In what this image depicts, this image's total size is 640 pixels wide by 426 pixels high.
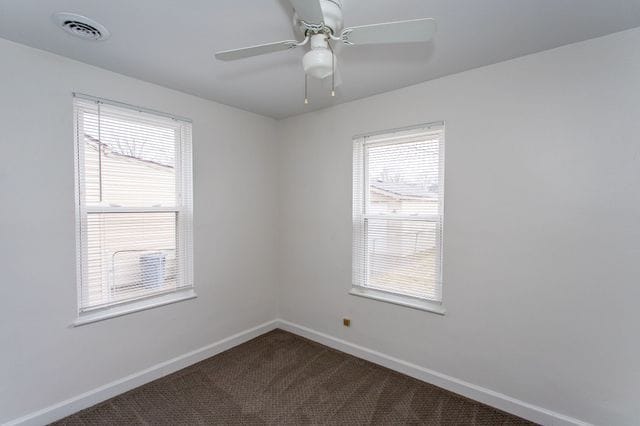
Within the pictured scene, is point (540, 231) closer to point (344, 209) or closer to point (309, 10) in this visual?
point (344, 209)

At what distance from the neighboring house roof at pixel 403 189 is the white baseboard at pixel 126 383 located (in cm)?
213

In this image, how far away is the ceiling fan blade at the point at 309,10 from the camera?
1142 mm

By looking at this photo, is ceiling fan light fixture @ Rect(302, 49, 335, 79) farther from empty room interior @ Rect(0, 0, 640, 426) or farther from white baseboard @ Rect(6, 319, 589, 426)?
white baseboard @ Rect(6, 319, 589, 426)

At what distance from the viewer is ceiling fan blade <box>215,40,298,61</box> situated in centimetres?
141

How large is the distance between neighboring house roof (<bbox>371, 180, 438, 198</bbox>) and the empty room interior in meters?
0.02

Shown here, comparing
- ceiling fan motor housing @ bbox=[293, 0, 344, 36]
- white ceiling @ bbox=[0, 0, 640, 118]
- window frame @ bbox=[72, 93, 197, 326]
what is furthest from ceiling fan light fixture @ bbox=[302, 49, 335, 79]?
window frame @ bbox=[72, 93, 197, 326]

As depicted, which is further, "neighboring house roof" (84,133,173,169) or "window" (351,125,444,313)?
"window" (351,125,444,313)

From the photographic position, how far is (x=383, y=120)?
2711 millimetres

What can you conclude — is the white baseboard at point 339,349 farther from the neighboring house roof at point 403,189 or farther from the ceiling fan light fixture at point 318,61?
the ceiling fan light fixture at point 318,61

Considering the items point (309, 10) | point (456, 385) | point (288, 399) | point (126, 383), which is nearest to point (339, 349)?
point (288, 399)

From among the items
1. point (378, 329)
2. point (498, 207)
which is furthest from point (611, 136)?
point (378, 329)

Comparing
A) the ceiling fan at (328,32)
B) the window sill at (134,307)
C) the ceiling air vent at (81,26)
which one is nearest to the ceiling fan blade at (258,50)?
the ceiling fan at (328,32)

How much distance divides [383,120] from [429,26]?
1.47 meters

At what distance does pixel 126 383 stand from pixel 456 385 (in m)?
2.62
